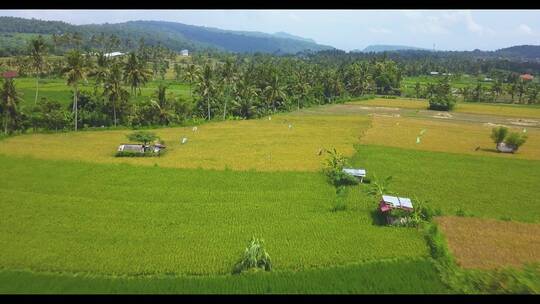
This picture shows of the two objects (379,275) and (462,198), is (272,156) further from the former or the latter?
(379,275)

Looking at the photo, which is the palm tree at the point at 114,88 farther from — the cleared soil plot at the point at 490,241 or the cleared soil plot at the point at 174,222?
the cleared soil plot at the point at 490,241

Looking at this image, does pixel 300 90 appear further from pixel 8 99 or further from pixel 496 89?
pixel 8 99

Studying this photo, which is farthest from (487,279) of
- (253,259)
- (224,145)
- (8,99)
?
(8,99)

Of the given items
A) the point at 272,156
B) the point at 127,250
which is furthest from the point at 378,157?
the point at 127,250

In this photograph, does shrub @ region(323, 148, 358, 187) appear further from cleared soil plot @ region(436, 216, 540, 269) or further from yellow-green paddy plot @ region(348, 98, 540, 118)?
yellow-green paddy plot @ region(348, 98, 540, 118)

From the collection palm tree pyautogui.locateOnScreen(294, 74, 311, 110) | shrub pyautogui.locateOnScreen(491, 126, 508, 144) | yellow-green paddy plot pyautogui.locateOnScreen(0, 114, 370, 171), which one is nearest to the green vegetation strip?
yellow-green paddy plot pyautogui.locateOnScreen(0, 114, 370, 171)

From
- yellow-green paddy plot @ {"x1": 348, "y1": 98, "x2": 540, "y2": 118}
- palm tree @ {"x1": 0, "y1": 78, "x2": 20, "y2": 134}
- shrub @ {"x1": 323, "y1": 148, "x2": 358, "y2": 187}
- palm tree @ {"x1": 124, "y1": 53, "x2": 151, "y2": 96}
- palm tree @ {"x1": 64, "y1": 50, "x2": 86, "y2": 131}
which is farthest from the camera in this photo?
yellow-green paddy plot @ {"x1": 348, "y1": 98, "x2": 540, "y2": 118}
